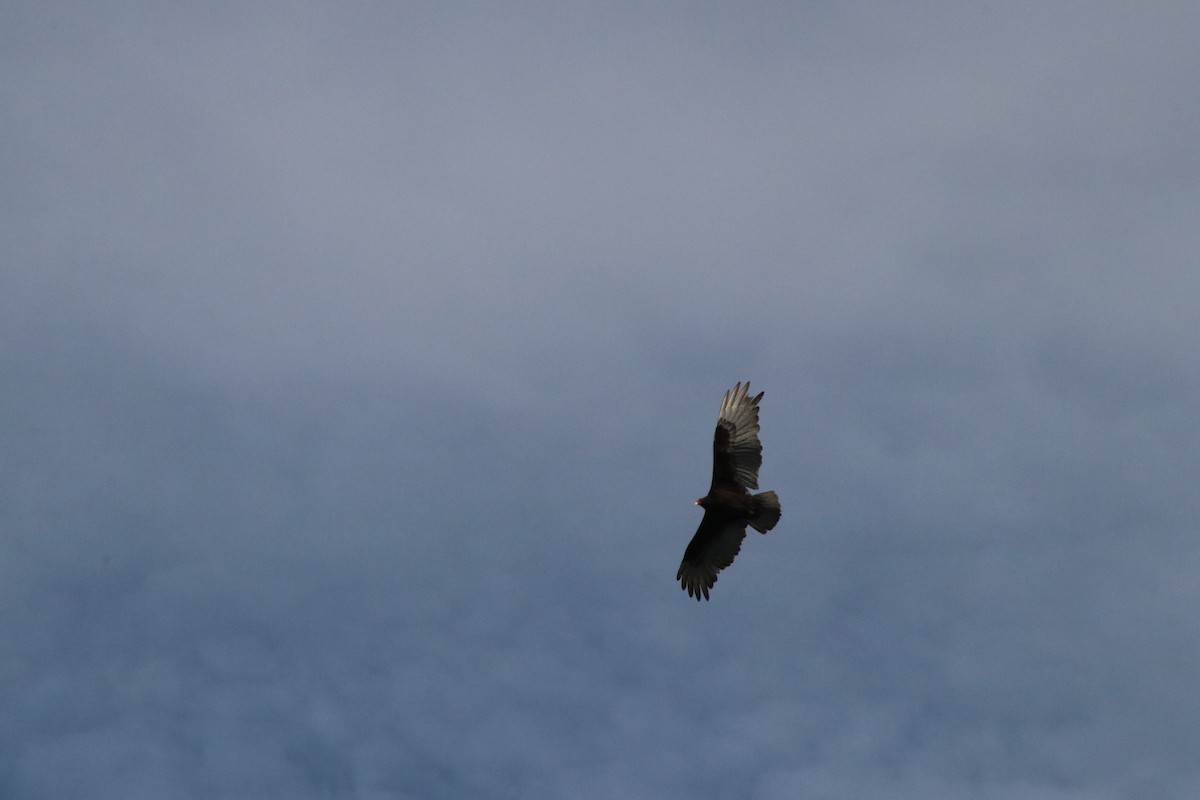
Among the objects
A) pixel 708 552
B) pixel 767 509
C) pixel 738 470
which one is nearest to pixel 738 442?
pixel 738 470

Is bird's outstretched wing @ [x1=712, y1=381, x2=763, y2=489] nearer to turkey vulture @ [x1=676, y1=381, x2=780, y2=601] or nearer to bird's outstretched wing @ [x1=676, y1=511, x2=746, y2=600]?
turkey vulture @ [x1=676, y1=381, x2=780, y2=601]

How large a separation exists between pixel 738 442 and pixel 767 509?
2.47 m

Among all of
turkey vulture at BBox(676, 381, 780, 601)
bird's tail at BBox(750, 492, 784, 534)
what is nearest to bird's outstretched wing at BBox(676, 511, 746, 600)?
turkey vulture at BBox(676, 381, 780, 601)

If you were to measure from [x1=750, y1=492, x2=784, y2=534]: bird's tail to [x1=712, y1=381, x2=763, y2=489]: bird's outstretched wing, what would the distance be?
81 centimetres

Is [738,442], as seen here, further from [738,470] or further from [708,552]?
[708,552]

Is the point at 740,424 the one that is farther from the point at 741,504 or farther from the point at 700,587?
the point at 700,587

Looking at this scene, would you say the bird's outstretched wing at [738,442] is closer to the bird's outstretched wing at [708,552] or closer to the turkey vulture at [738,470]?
the turkey vulture at [738,470]

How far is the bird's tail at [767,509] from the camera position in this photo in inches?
2060

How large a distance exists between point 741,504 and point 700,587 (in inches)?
178

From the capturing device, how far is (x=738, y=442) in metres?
52.9

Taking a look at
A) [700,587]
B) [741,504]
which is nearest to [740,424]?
[741,504]

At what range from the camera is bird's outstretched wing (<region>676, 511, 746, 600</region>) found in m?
54.4

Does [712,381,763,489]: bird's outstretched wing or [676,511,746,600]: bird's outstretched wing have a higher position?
[712,381,763,489]: bird's outstretched wing

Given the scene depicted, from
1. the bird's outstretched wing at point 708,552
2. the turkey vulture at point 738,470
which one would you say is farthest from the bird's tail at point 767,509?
the bird's outstretched wing at point 708,552
